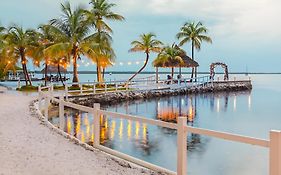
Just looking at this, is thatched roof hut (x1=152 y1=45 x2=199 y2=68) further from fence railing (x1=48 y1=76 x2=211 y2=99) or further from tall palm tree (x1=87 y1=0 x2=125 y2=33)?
tall palm tree (x1=87 y1=0 x2=125 y2=33)

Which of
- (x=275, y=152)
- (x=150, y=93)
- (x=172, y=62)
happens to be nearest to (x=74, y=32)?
(x=150, y=93)

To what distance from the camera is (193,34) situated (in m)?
45.6

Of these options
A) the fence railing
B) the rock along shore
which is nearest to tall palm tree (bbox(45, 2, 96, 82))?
the fence railing

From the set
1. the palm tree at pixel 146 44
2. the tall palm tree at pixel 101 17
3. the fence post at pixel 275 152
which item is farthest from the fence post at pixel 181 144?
the palm tree at pixel 146 44

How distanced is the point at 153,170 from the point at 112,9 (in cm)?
2873

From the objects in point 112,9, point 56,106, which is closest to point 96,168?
point 56,106

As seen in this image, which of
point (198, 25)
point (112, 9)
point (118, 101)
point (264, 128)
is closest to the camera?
point (264, 128)

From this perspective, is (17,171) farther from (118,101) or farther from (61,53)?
(61,53)

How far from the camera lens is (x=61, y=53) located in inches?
1117

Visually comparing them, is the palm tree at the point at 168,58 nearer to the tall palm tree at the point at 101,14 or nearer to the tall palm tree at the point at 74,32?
the tall palm tree at the point at 101,14

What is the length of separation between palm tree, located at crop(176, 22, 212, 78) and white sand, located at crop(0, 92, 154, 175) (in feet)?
125

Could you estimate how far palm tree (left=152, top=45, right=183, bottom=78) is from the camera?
133 ft

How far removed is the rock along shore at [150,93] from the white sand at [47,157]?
1485 centimetres

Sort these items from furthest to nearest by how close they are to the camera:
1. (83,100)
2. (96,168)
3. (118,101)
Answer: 1. (118,101)
2. (83,100)
3. (96,168)
